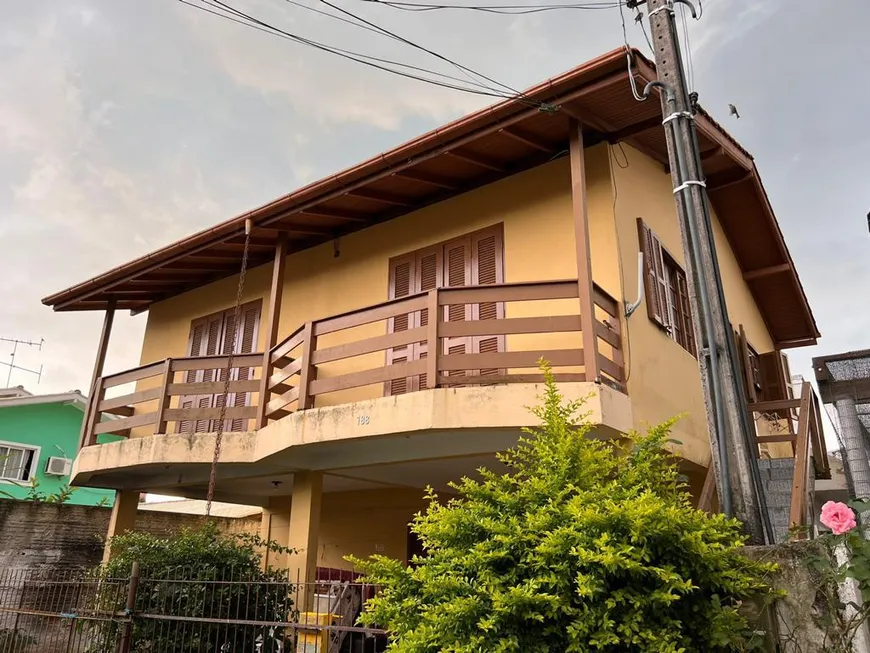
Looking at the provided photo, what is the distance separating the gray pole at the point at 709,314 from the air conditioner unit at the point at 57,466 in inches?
711

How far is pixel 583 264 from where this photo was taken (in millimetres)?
6113

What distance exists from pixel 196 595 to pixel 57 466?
13797mm

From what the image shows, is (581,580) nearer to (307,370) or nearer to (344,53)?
(307,370)

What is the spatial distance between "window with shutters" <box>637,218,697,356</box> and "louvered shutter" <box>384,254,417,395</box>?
2.90 meters

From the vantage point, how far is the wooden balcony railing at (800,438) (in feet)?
16.1

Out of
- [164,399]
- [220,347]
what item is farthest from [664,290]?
[220,347]

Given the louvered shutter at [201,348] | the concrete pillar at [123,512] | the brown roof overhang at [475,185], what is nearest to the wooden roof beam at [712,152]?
the brown roof overhang at [475,185]

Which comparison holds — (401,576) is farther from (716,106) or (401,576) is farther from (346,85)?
(346,85)

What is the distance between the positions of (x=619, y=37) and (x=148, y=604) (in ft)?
23.6

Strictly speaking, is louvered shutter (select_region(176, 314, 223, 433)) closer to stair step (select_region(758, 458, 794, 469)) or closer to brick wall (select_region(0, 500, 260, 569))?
brick wall (select_region(0, 500, 260, 569))

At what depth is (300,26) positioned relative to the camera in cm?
696

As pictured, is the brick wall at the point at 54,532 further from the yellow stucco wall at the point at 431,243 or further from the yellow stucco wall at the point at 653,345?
the yellow stucco wall at the point at 653,345

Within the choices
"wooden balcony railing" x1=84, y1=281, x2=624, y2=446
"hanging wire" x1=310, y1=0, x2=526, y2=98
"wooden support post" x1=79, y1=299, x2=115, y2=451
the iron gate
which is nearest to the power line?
"hanging wire" x1=310, y1=0, x2=526, y2=98

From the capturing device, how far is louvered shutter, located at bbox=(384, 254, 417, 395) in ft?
26.7
